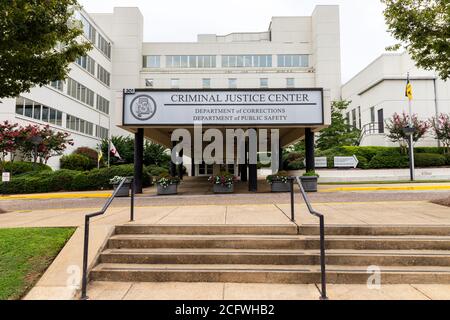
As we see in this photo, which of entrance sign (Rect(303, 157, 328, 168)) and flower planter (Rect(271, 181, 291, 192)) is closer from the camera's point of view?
flower planter (Rect(271, 181, 291, 192))

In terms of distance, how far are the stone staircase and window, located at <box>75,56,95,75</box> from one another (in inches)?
1371

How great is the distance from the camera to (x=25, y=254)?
498cm

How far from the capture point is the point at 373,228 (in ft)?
18.8

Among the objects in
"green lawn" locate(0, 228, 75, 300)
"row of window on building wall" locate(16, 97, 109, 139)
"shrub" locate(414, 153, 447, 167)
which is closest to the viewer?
"green lawn" locate(0, 228, 75, 300)

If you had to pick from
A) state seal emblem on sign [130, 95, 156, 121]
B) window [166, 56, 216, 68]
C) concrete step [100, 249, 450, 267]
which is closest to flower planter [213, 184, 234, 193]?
state seal emblem on sign [130, 95, 156, 121]

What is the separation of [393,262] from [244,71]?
147ft

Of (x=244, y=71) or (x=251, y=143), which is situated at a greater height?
(x=244, y=71)

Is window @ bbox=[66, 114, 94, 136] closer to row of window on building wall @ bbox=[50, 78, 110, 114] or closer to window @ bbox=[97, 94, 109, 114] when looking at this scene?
row of window on building wall @ bbox=[50, 78, 110, 114]

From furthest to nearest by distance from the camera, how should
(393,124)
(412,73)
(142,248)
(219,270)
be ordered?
(412,73) → (393,124) → (142,248) → (219,270)

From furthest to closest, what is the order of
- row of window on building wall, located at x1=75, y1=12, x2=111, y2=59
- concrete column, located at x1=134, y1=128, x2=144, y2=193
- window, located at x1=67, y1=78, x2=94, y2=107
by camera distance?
row of window on building wall, located at x1=75, y1=12, x2=111, y2=59, window, located at x1=67, y1=78, x2=94, y2=107, concrete column, located at x1=134, y1=128, x2=144, y2=193

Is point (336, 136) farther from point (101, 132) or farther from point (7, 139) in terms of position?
point (101, 132)

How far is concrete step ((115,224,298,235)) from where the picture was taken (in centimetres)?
584
